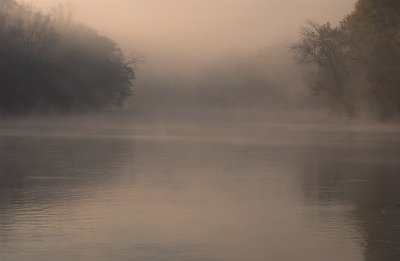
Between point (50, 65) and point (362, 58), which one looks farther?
point (50, 65)

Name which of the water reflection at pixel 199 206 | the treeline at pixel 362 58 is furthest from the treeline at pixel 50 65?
the water reflection at pixel 199 206

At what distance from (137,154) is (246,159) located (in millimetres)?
4917

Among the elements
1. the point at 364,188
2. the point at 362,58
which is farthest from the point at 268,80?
the point at 364,188

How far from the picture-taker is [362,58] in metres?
73.0

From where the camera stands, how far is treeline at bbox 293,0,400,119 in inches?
2591

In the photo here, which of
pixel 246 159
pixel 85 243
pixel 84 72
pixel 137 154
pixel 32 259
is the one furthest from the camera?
pixel 84 72

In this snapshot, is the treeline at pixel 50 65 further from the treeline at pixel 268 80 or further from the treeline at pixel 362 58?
the treeline at pixel 268 80

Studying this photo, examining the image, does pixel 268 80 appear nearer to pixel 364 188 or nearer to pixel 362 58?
pixel 362 58

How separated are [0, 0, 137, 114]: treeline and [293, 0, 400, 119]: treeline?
2954 centimetres

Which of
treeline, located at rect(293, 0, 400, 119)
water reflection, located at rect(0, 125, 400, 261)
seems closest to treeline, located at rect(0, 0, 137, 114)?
treeline, located at rect(293, 0, 400, 119)

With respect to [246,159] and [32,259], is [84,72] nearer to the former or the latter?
[246,159]

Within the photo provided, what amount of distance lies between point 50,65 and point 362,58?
130 feet

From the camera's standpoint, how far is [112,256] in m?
13.6

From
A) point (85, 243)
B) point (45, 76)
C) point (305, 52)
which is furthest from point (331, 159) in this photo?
point (45, 76)
